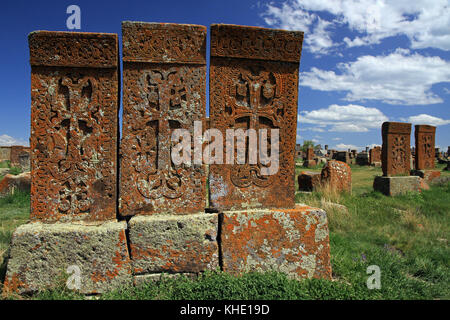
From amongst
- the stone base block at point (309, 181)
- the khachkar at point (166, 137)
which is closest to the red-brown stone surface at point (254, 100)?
the khachkar at point (166, 137)

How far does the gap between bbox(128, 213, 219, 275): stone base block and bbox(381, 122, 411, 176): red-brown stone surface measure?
24.0 ft

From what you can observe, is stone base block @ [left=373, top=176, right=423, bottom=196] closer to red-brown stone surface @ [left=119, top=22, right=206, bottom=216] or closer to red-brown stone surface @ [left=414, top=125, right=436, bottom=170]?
red-brown stone surface @ [left=414, top=125, right=436, bottom=170]

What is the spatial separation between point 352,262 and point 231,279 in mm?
1489

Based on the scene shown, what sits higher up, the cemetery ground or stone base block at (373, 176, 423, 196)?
stone base block at (373, 176, 423, 196)

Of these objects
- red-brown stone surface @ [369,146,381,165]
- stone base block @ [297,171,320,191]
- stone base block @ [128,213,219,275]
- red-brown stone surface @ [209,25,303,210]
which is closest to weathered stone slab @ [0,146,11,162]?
stone base block @ [297,171,320,191]

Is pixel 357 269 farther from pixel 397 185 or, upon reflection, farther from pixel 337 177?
pixel 397 185

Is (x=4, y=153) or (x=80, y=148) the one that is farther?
(x=4, y=153)

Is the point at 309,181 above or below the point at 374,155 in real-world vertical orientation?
below

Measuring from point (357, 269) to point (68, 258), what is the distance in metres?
2.69

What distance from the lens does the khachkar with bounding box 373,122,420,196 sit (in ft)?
25.9

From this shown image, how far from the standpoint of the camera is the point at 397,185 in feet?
25.8

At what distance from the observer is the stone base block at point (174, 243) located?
2410mm

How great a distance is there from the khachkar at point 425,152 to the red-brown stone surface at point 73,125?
433 inches

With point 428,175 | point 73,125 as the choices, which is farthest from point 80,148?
point 428,175
